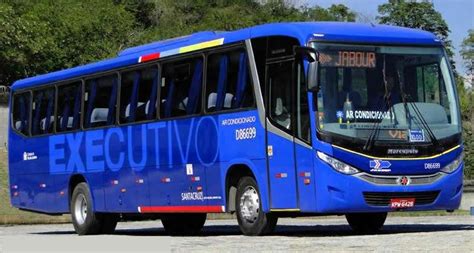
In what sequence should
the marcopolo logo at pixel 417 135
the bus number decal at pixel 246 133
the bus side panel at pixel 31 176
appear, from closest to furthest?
1. the marcopolo logo at pixel 417 135
2. the bus number decal at pixel 246 133
3. the bus side panel at pixel 31 176

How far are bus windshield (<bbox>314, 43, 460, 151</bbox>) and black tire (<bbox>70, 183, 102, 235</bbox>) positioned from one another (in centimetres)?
795

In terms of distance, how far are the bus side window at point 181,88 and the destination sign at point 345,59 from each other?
314cm

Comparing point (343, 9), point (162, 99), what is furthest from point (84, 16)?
point (162, 99)

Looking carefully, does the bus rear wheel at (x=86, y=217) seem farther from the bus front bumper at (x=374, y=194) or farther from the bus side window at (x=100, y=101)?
the bus front bumper at (x=374, y=194)

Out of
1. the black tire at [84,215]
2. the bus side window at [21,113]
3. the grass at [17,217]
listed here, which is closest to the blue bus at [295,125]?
the black tire at [84,215]

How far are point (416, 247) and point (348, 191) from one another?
2.81 m

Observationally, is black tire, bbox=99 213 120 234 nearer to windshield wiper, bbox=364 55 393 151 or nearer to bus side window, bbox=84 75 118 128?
bus side window, bbox=84 75 118 128

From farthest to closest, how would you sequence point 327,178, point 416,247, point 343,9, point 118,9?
point 343,9 → point 118,9 → point 327,178 → point 416,247

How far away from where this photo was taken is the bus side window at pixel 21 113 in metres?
25.4

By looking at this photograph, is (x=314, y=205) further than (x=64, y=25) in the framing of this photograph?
No

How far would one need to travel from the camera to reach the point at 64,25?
3039 inches

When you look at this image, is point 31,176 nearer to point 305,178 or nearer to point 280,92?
point 280,92

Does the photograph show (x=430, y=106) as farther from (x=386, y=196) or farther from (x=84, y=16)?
(x=84, y=16)

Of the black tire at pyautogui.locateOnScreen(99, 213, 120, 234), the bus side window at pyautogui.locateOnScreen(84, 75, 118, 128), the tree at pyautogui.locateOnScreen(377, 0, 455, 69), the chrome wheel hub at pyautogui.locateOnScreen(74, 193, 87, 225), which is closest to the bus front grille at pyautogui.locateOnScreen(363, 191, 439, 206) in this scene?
the bus side window at pyautogui.locateOnScreen(84, 75, 118, 128)
